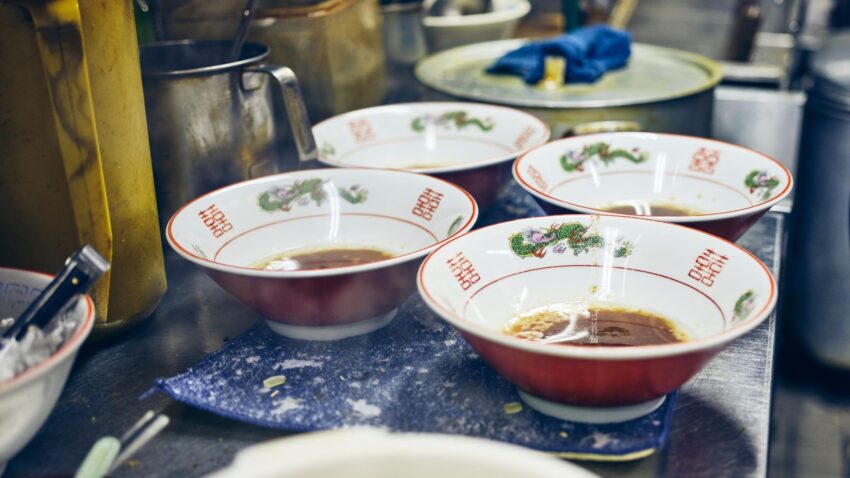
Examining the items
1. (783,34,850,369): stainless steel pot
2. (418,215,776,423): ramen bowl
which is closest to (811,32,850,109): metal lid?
(783,34,850,369): stainless steel pot

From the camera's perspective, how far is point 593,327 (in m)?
1.06

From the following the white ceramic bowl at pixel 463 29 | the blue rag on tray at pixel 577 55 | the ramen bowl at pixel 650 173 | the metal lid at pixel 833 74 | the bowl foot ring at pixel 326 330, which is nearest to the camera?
the bowl foot ring at pixel 326 330

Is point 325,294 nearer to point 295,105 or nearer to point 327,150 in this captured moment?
point 295,105

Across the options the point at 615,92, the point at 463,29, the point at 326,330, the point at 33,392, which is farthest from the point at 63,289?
the point at 463,29

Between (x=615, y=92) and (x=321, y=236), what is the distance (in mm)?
826

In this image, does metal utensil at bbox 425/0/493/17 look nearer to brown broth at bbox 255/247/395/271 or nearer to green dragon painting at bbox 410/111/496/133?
green dragon painting at bbox 410/111/496/133

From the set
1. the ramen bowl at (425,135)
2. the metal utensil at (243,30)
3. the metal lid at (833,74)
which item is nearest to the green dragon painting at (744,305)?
the ramen bowl at (425,135)

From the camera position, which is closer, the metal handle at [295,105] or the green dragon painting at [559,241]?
the green dragon painting at [559,241]

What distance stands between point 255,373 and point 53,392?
0.94ft

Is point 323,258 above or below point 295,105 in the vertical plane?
below

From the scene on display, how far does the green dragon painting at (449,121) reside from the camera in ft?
5.68

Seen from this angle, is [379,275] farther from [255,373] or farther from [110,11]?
[110,11]

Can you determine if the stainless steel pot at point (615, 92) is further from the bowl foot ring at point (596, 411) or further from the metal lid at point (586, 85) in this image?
the bowl foot ring at point (596, 411)

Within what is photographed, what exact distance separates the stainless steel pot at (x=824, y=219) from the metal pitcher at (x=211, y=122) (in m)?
1.54
